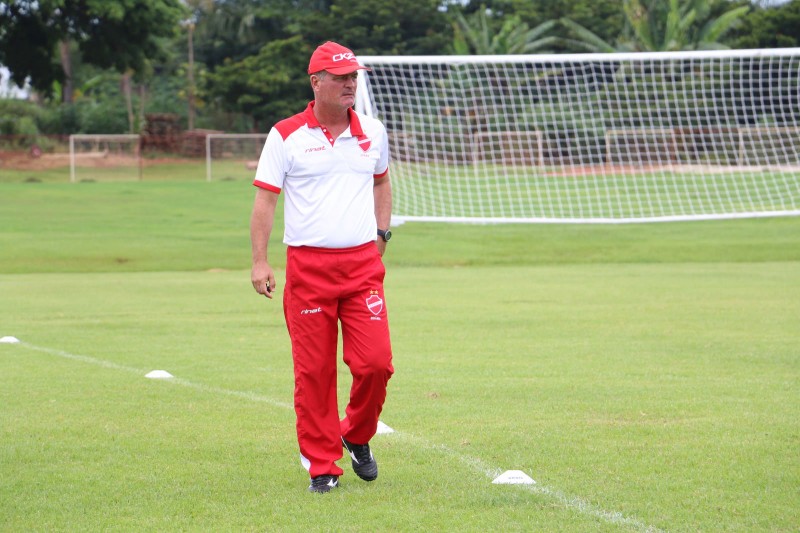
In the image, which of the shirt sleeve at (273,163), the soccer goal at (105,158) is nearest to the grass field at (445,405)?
the shirt sleeve at (273,163)

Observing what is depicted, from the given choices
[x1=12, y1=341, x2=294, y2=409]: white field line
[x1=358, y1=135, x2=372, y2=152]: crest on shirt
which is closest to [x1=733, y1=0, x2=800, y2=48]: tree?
[x1=12, y1=341, x2=294, y2=409]: white field line

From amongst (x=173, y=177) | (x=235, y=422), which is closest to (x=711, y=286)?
(x=235, y=422)

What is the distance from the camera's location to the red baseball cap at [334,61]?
570 cm

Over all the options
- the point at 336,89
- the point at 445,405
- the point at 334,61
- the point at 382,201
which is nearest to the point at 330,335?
the point at 382,201

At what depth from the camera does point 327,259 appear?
5.73 m

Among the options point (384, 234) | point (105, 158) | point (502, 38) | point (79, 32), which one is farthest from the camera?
point (502, 38)

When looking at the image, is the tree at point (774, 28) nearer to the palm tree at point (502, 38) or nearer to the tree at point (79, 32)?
the palm tree at point (502, 38)

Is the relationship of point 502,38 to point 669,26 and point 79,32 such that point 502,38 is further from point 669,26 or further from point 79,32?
point 79,32

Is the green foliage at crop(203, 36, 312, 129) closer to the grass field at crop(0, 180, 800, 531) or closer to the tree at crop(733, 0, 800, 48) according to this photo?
the tree at crop(733, 0, 800, 48)

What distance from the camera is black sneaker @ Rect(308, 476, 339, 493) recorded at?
18.6 feet

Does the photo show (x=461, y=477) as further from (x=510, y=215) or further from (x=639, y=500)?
(x=510, y=215)

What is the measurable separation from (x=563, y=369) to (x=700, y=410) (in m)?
1.76

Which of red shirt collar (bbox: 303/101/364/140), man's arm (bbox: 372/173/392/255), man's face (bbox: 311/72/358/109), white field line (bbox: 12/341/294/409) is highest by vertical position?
man's face (bbox: 311/72/358/109)

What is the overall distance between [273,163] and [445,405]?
256cm
